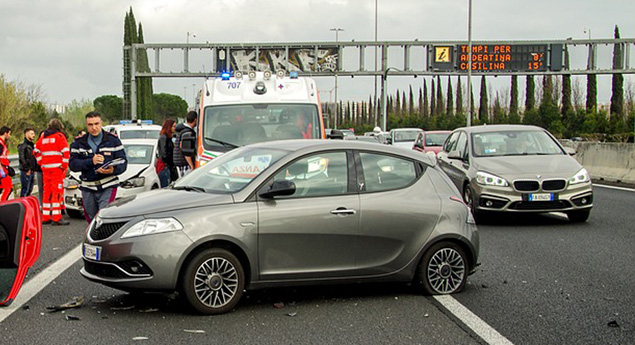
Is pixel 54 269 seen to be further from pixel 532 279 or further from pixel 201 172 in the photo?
pixel 532 279

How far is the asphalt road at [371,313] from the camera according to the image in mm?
5883

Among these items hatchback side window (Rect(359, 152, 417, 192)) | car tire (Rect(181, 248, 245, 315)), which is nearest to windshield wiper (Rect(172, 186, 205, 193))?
car tire (Rect(181, 248, 245, 315))

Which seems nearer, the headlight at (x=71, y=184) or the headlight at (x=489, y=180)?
the headlight at (x=489, y=180)

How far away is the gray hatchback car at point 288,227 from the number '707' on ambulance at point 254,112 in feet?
15.8

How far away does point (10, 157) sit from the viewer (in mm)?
18812

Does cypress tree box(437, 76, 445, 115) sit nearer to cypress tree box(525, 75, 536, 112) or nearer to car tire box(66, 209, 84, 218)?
cypress tree box(525, 75, 536, 112)

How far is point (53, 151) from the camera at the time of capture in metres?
13.4

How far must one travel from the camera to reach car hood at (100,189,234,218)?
657 cm

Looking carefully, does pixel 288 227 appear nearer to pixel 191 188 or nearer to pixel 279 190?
pixel 279 190

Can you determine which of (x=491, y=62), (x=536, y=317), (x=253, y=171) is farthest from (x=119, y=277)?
(x=491, y=62)

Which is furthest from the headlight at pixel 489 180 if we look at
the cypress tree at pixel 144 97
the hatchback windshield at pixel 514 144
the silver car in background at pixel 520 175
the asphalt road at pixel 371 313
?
the cypress tree at pixel 144 97

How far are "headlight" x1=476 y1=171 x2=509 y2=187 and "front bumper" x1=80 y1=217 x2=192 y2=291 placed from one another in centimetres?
740

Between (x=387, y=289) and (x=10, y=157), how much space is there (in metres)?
13.6

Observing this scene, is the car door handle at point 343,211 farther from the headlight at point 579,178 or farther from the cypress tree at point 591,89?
the cypress tree at point 591,89
